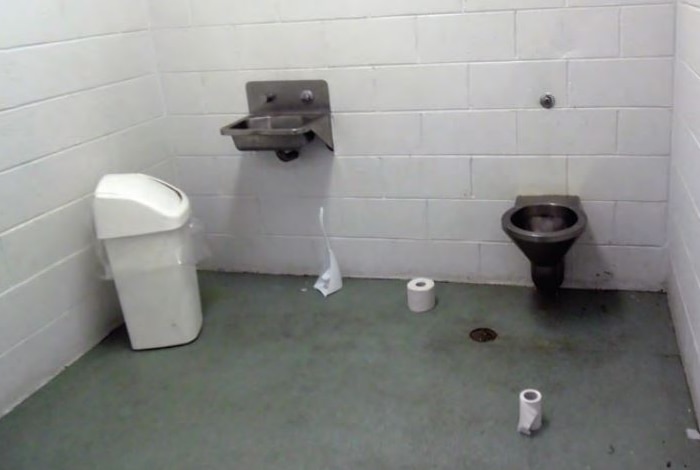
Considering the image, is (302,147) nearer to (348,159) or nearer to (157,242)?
(348,159)

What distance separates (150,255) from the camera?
8.41 feet

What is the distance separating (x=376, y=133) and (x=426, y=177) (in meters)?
0.30

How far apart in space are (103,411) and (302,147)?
4.66ft

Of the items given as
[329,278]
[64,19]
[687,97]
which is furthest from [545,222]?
[64,19]

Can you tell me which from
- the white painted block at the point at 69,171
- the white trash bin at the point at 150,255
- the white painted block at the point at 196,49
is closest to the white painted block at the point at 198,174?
the white painted block at the point at 69,171

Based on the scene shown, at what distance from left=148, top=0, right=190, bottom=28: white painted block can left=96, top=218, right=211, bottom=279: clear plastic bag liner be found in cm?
105

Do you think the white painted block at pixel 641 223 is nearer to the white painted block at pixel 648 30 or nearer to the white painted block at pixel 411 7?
the white painted block at pixel 648 30

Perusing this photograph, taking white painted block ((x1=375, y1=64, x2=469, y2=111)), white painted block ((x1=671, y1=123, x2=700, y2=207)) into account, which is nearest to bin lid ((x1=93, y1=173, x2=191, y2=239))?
white painted block ((x1=375, y1=64, x2=469, y2=111))

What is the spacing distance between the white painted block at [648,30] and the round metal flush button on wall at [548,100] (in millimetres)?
316

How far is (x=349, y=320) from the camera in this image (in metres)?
2.86

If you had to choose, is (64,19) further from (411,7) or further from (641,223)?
(641,223)

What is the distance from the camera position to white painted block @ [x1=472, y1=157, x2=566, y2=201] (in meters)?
2.82

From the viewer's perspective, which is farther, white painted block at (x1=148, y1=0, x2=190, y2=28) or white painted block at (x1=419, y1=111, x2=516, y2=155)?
white painted block at (x1=148, y1=0, x2=190, y2=28)

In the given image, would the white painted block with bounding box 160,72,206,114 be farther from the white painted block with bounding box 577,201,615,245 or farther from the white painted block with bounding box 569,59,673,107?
the white painted block with bounding box 577,201,615,245
